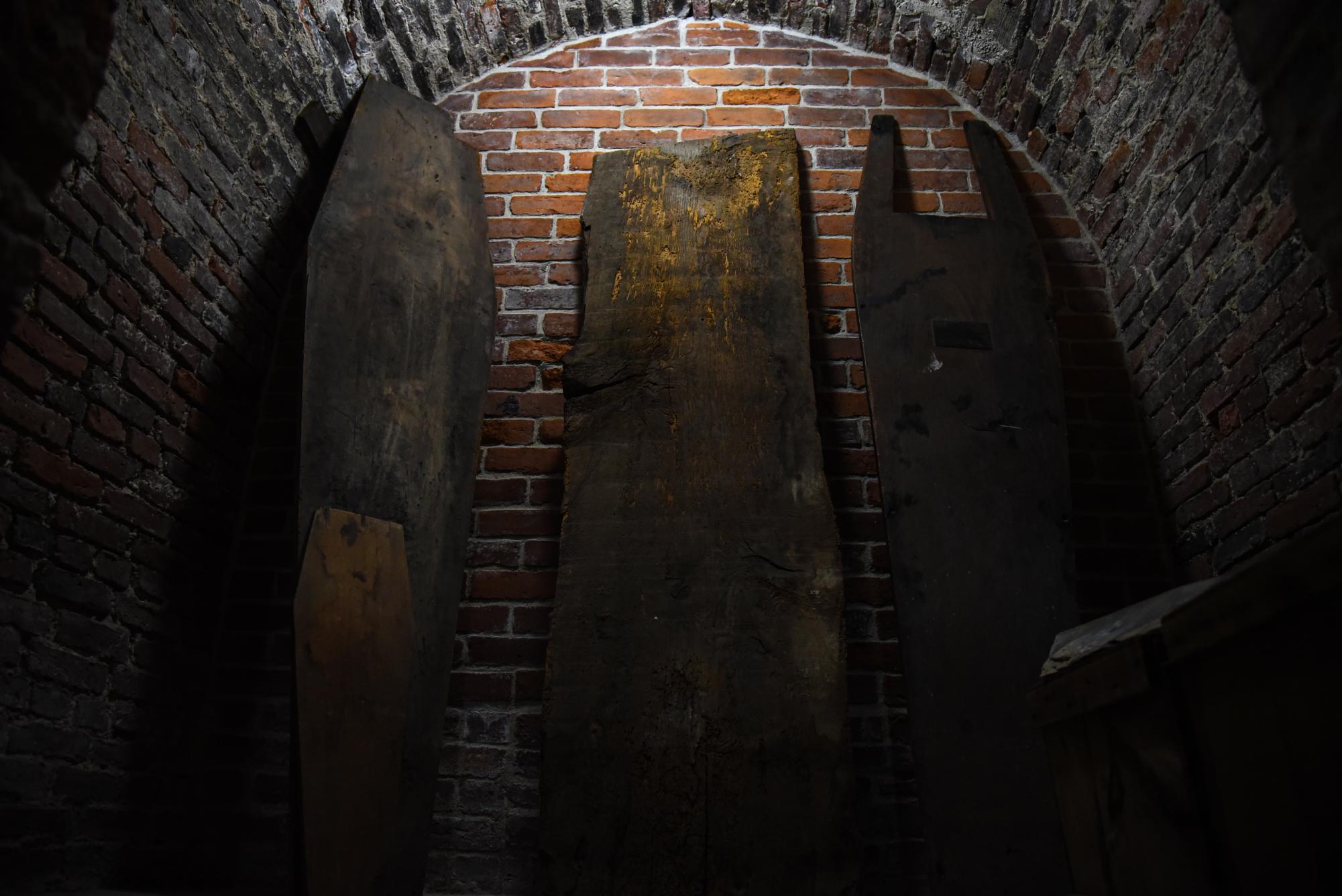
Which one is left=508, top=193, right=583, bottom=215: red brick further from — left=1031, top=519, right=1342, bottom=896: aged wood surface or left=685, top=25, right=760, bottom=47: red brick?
left=1031, top=519, right=1342, bottom=896: aged wood surface

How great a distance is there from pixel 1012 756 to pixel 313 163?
2.28 meters

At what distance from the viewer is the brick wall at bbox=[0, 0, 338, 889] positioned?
1.57 metres

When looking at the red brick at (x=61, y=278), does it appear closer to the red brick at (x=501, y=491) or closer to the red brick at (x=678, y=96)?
the red brick at (x=501, y=491)

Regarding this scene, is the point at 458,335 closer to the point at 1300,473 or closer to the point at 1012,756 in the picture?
the point at 1012,756

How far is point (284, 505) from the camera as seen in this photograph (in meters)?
2.14

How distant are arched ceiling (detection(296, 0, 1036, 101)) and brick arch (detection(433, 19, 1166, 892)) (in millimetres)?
48

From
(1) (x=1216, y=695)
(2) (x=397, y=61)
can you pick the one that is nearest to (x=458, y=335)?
(2) (x=397, y=61)

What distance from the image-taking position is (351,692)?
1624 millimetres

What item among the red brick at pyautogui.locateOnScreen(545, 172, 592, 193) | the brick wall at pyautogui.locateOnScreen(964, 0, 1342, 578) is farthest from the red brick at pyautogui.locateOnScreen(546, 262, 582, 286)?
the brick wall at pyautogui.locateOnScreen(964, 0, 1342, 578)

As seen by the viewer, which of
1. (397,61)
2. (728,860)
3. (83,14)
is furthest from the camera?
(397,61)

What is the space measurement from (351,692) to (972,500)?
1381mm

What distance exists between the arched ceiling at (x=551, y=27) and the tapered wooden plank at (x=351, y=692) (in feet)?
4.53

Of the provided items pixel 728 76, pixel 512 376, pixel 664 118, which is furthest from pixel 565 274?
pixel 728 76

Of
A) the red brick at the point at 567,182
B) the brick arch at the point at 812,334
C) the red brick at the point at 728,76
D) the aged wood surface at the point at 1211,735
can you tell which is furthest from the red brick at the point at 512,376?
the aged wood surface at the point at 1211,735
